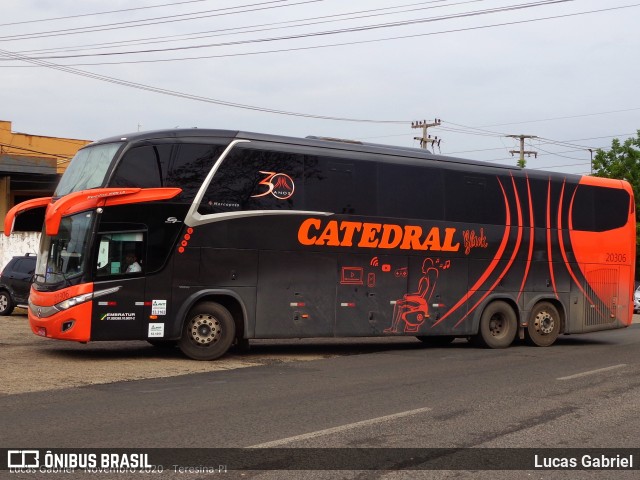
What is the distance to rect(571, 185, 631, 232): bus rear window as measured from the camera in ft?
64.4

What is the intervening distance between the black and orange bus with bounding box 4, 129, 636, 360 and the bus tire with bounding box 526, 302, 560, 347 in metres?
0.04

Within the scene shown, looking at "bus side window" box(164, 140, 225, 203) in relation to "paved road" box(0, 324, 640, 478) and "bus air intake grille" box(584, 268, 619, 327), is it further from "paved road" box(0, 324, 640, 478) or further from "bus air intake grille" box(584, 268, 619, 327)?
"bus air intake grille" box(584, 268, 619, 327)

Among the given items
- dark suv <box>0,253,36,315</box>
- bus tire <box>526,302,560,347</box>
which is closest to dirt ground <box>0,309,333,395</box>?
dark suv <box>0,253,36,315</box>

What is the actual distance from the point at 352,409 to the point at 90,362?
595cm

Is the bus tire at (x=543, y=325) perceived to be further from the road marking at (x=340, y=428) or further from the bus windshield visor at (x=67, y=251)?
the bus windshield visor at (x=67, y=251)

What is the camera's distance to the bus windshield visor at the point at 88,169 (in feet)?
46.7

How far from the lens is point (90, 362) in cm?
1402

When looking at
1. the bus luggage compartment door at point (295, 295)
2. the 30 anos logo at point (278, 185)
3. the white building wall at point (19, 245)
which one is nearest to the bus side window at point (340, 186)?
the 30 anos logo at point (278, 185)

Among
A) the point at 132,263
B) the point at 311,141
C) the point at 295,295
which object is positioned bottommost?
the point at 295,295

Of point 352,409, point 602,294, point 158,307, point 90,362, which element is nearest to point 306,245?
point 158,307

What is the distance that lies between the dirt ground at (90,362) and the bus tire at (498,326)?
375 cm

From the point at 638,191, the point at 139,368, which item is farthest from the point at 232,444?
the point at 638,191

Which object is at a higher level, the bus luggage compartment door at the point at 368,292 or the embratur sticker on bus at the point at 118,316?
the bus luggage compartment door at the point at 368,292

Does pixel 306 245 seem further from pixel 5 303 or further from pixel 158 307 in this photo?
pixel 5 303
